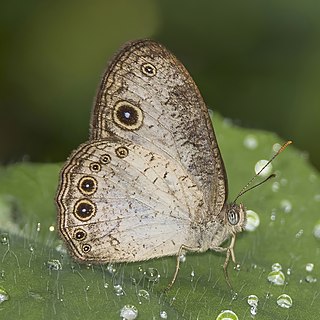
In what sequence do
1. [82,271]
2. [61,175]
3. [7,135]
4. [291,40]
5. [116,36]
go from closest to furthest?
1. [82,271]
2. [61,175]
3. [7,135]
4. [291,40]
5. [116,36]

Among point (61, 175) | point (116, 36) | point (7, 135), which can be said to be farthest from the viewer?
point (116, 36)

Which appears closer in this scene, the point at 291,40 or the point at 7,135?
the point at 7,135

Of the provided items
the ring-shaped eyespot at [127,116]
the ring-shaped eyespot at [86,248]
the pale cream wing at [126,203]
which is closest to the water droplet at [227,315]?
the pale cream wing at [126,203]

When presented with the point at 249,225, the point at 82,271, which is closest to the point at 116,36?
the point at 249,225

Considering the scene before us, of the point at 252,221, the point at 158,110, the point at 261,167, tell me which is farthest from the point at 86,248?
the point at 261,167

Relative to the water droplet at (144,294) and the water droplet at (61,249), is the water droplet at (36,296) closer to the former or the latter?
the water droplet at (144,294)

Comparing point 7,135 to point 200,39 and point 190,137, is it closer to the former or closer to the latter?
point 200,39

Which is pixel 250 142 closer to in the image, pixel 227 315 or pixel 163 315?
pixel 227 315
